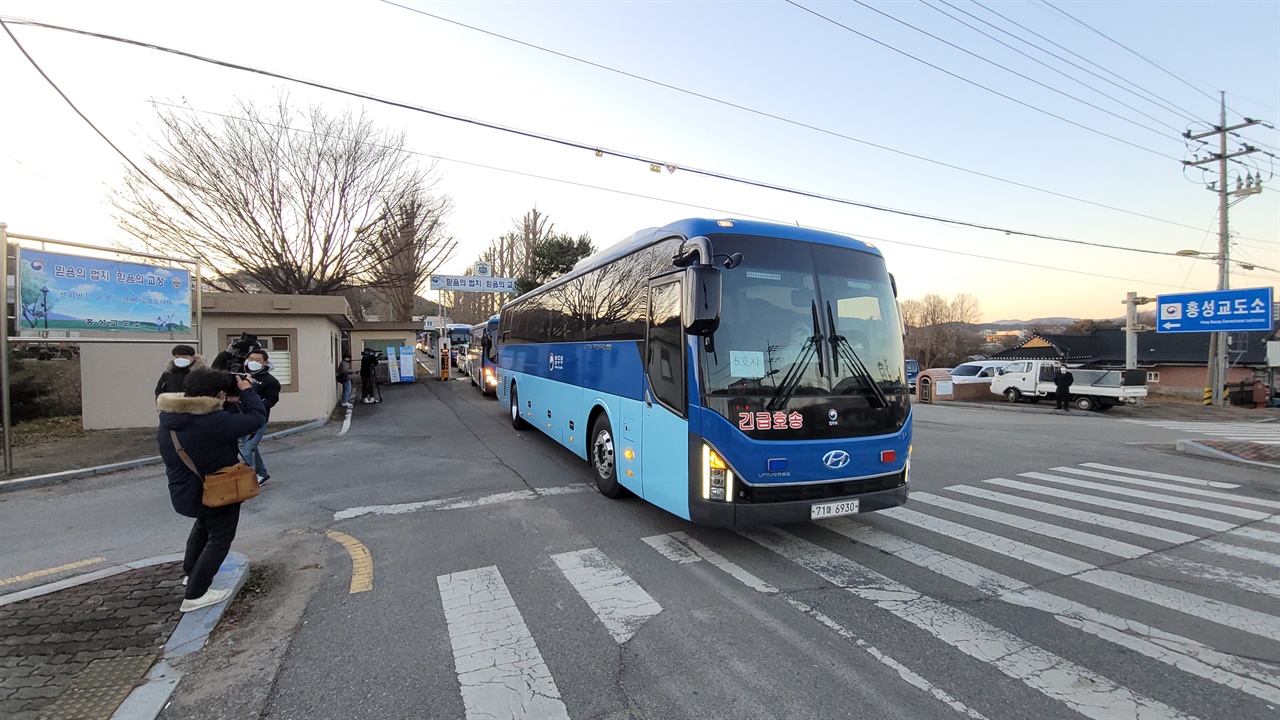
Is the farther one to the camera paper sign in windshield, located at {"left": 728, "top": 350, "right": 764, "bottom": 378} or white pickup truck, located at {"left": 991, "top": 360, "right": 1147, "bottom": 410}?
white pickup truck, located at {"left": 991, "top": 360, "right": 1147, "bottom": 410}

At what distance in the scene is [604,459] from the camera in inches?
279

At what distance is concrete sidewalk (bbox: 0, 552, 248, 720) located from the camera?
9.39ft

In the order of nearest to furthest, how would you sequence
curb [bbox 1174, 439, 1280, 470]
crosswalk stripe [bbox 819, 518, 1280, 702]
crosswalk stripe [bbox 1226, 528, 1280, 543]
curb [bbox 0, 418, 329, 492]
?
crosswalk stripe [bbox 819, 518, 1280, 702] → crosswalk stripe [bbox 1226, 528, 1280, 543] → curb [bbox 0, 418, 329, 492] → curb [bbox 1174, 439, 1280, 470]

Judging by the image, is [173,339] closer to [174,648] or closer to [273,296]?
[273,296]

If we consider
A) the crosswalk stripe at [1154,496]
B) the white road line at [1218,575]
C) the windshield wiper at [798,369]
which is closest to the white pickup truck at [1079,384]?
the crosswalk stripe at [1154,496]

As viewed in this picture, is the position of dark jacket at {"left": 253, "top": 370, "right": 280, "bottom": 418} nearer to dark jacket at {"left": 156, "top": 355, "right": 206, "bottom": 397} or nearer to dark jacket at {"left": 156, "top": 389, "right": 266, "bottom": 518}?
dark jacket at {"left": 156, "top": 355, "right": 206, "bottom": 397}

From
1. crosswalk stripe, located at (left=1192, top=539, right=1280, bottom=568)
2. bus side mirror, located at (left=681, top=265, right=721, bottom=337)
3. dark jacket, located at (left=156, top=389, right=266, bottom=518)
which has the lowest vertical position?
crosswalk stripe, located at (left=1192, top=539, right=1280, bottom=568)

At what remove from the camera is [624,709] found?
2.80m

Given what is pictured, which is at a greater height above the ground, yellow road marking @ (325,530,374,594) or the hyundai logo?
the hyundai logo

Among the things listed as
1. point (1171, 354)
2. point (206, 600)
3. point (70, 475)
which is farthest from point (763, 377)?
point (1171, 354)

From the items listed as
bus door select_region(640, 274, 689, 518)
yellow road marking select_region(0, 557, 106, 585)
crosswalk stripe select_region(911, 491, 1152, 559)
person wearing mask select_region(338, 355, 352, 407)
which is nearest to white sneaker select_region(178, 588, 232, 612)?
yellow road marking select_region(0, 557, 106, 585)

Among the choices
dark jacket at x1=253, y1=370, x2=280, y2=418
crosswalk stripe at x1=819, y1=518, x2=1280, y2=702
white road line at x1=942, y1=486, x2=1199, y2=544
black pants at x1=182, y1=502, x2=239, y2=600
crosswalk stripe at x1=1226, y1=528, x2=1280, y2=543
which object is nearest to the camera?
crosswalk stripe at x1=819, y1=518, x2=1280, y2=702

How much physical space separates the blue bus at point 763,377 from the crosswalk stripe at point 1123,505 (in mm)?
3759

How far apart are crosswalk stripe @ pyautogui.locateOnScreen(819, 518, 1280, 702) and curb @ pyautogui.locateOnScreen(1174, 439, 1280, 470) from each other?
30.0ft
